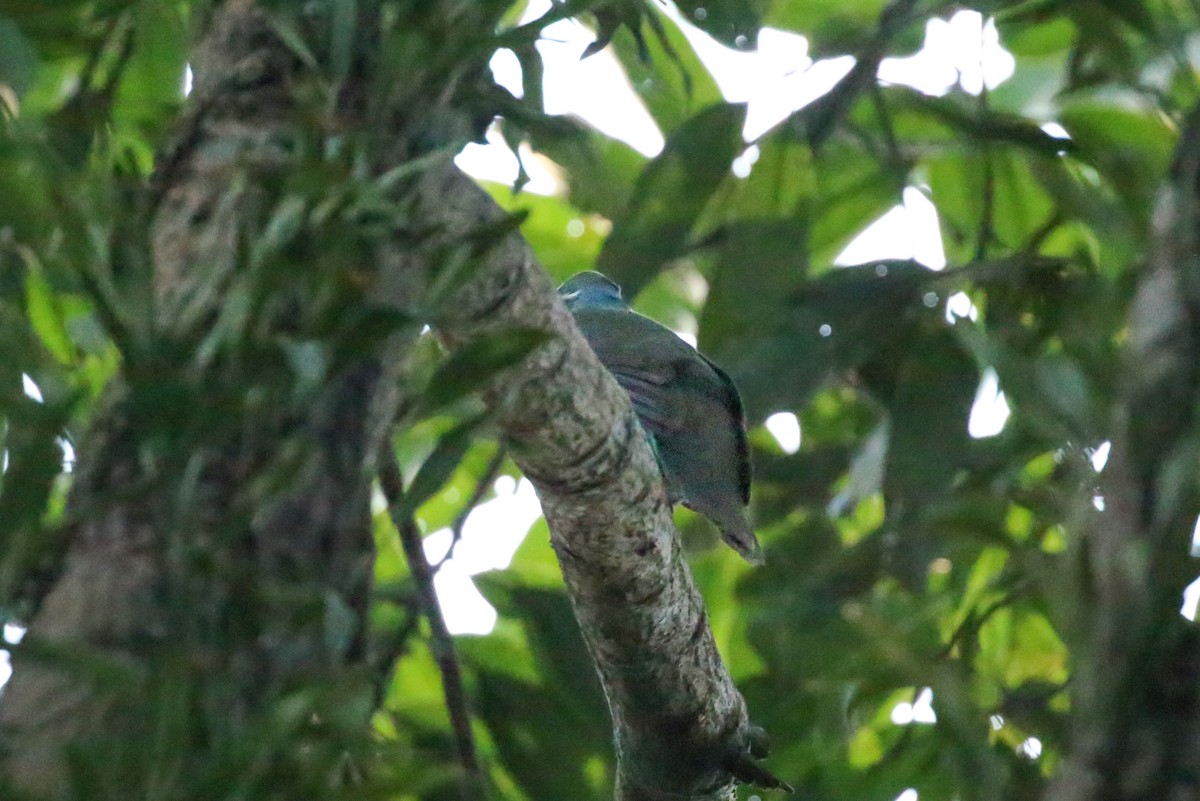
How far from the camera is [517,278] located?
123cm

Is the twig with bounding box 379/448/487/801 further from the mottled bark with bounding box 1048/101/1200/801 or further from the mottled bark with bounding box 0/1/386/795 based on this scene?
the mottled bark with bounding box 1048/101/1200/801

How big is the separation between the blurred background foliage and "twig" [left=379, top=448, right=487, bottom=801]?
0.02 metres

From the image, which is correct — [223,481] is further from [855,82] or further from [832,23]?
[832,23]

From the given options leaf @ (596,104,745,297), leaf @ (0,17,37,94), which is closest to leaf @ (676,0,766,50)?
leaf @ (596,104,745,297)

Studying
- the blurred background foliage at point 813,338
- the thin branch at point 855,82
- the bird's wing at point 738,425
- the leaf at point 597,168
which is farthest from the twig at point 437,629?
the thin branch at point 855,82

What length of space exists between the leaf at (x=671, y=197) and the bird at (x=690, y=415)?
0.64 ft

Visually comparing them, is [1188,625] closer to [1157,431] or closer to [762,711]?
[1157,431]

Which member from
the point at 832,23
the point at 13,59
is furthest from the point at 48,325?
the point at 832,23

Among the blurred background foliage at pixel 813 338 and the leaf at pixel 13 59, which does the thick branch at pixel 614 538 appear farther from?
the leaf at pixel 13 59

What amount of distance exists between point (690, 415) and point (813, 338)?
0.27 metres

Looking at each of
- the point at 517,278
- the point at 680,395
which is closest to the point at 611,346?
the point at 680,395

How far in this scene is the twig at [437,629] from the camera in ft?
4.36

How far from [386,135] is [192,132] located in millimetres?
168

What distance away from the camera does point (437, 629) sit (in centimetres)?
138
